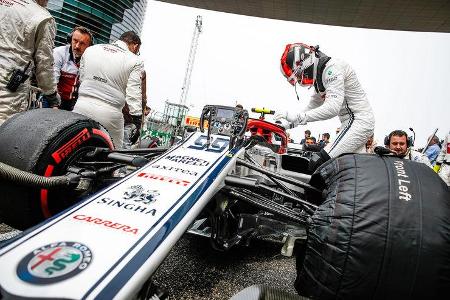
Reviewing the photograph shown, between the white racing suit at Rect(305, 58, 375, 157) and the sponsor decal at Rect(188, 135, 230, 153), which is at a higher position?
the white racing suit at Rect(305, 58, 375, 157)

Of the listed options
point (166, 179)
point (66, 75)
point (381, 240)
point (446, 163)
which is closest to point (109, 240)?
point (166, 179)

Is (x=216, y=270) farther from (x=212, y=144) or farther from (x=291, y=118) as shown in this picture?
(x=291, y=118)

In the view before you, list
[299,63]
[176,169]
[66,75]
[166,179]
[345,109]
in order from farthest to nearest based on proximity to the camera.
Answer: [66,75] → [299,63] → [345,109] → [176,169] → [166,179]

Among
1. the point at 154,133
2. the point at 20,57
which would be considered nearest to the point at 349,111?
the point at 20,57

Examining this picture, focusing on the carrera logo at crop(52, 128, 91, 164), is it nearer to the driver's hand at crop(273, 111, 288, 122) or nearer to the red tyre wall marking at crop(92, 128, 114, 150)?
the red tyre wall marking at crop(92, 128, 114, 150)

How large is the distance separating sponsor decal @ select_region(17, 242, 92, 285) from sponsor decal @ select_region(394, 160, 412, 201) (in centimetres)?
107

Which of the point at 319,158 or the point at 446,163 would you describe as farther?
the point at 446,163

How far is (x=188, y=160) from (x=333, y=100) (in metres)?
1.49

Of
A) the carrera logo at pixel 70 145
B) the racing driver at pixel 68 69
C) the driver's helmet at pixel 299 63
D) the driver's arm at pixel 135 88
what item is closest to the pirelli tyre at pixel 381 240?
the carrera logo at pixel 70 145

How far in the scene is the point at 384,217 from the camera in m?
1.12

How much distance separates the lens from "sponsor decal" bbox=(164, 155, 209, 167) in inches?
64.3

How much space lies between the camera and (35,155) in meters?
1.50

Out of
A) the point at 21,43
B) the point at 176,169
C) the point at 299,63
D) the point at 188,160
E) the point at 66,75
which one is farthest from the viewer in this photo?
the point at 66,75

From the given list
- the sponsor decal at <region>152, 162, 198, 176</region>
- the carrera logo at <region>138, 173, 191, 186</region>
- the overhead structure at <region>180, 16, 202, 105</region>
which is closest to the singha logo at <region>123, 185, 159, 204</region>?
the carrera logo at <region>138, 173, 191, 186</region>
